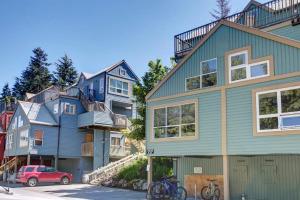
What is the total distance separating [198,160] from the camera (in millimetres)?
21188

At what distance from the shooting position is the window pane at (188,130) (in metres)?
18.9

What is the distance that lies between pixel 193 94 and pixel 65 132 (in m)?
19.3

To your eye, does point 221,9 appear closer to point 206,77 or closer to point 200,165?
point 206,77

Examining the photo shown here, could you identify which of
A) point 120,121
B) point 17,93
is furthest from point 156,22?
point 17,93

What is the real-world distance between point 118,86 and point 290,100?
87.8ft

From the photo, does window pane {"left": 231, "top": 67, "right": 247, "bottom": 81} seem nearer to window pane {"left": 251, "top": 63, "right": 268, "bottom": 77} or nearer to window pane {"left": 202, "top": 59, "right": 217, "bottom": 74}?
window pane {"left": 251, "top": 63, "right": 268, "bottom": 77}

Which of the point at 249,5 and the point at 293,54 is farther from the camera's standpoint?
the point at 249,5

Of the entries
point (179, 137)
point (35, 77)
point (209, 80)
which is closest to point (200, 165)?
point (179, 137)

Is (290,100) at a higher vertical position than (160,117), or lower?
higher

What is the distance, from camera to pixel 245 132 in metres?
16.7

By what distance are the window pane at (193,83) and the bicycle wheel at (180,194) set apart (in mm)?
5282

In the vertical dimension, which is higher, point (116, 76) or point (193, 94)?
point (116, 76)

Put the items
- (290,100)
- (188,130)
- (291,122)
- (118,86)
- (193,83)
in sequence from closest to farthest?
(291,122), (290,100), (188,130), (193,83), (118,86)

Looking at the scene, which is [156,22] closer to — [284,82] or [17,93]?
[284,82]
